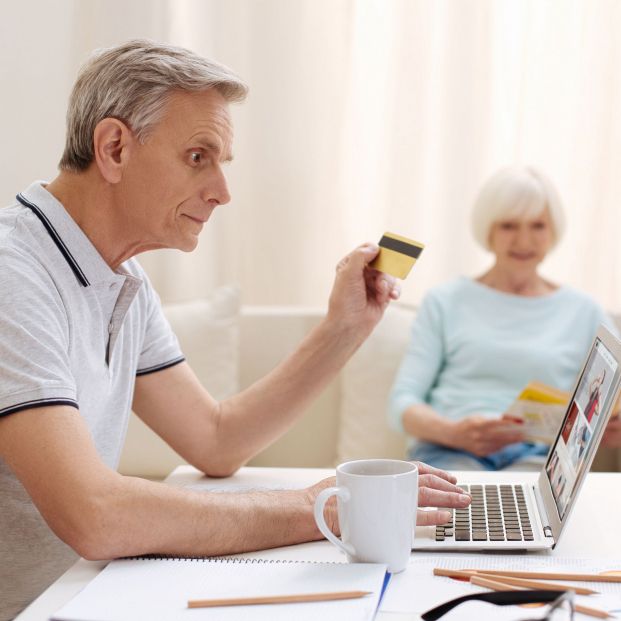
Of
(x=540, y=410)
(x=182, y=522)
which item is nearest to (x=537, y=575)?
(x=182, y=522)

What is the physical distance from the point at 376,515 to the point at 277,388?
559mm

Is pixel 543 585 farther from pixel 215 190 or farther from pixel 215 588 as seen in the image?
pixel 215 190

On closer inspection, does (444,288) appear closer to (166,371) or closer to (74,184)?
(166,371)

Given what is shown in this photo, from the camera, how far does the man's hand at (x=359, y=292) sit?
4.51ft

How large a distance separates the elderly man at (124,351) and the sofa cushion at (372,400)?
1.02 meters

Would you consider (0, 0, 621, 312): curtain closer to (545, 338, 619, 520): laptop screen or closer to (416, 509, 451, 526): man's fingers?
(545, 338, 619, 520): laptop screen

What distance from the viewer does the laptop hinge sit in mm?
987

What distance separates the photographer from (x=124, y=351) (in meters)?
1.31

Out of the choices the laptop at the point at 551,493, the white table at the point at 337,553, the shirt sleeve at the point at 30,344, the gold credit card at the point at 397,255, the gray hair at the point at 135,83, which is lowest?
the white table at the point at 337,553

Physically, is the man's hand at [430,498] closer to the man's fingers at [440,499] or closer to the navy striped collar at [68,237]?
the man's fingers at [440,499]

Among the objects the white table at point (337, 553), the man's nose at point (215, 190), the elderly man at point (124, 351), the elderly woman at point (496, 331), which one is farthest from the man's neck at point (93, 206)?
the elderly woman at point (496, 331)

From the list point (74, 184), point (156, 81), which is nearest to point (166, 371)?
point (74, 184)

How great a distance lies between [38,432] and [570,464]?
1.99 feet

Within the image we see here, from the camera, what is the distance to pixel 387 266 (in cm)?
133
